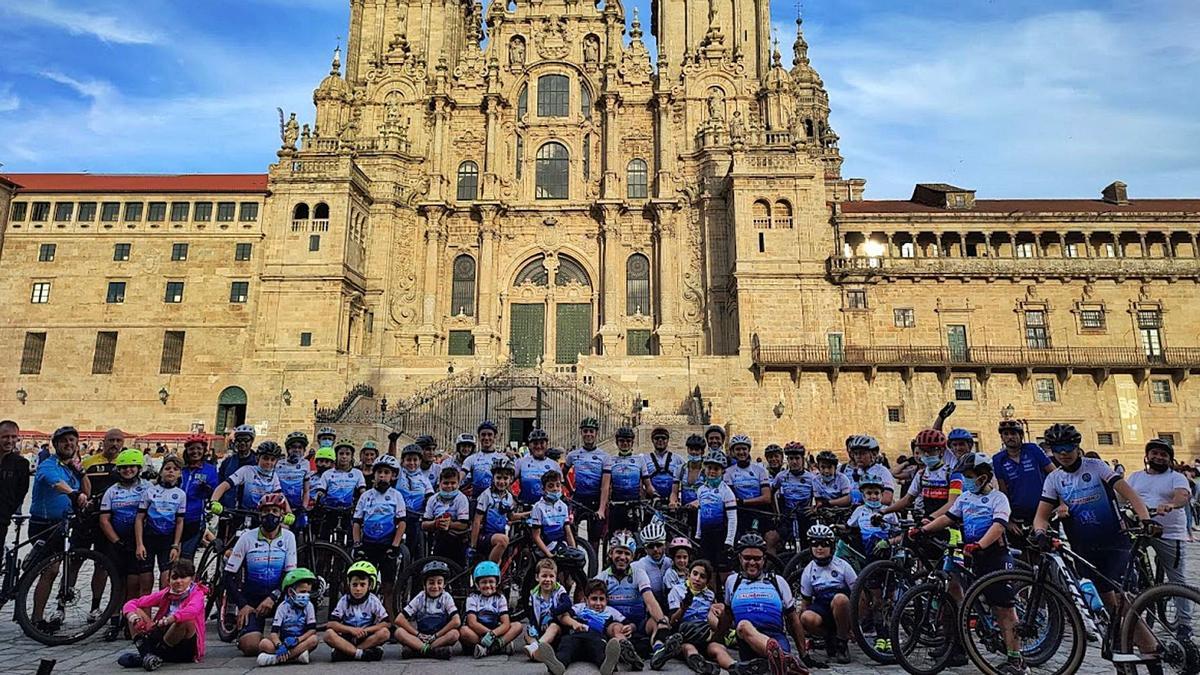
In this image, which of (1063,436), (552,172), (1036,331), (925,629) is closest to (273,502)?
(925,629)

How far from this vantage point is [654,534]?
7.84m

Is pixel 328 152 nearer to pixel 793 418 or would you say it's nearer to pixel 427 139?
pixel 427 139

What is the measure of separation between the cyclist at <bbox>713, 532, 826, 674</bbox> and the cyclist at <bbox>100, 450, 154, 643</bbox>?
6.40 m

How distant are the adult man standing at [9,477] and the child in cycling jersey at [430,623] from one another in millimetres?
4554

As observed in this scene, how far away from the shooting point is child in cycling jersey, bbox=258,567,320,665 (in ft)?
22.4

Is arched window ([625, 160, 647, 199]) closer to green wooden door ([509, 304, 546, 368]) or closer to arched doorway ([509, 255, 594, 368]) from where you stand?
arched doorway ([509, 255, 594, 368])

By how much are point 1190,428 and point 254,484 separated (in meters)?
37.1

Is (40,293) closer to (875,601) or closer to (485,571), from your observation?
(485,571)

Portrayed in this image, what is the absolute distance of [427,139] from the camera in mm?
39438

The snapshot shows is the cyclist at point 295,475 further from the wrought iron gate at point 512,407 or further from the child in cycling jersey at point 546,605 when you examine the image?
the wrought iron gate at point 512,407

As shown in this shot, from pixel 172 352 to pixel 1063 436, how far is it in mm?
36360

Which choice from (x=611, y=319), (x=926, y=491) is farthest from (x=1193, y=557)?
(x=611, y=319)

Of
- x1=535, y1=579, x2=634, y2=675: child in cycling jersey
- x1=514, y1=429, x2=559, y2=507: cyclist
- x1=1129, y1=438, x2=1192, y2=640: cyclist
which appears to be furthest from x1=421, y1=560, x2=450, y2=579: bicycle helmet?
x1=1129, y1=438, x2=1192, y2=640: cyclist

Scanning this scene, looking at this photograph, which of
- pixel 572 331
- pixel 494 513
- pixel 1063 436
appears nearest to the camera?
pixel 1063 436
